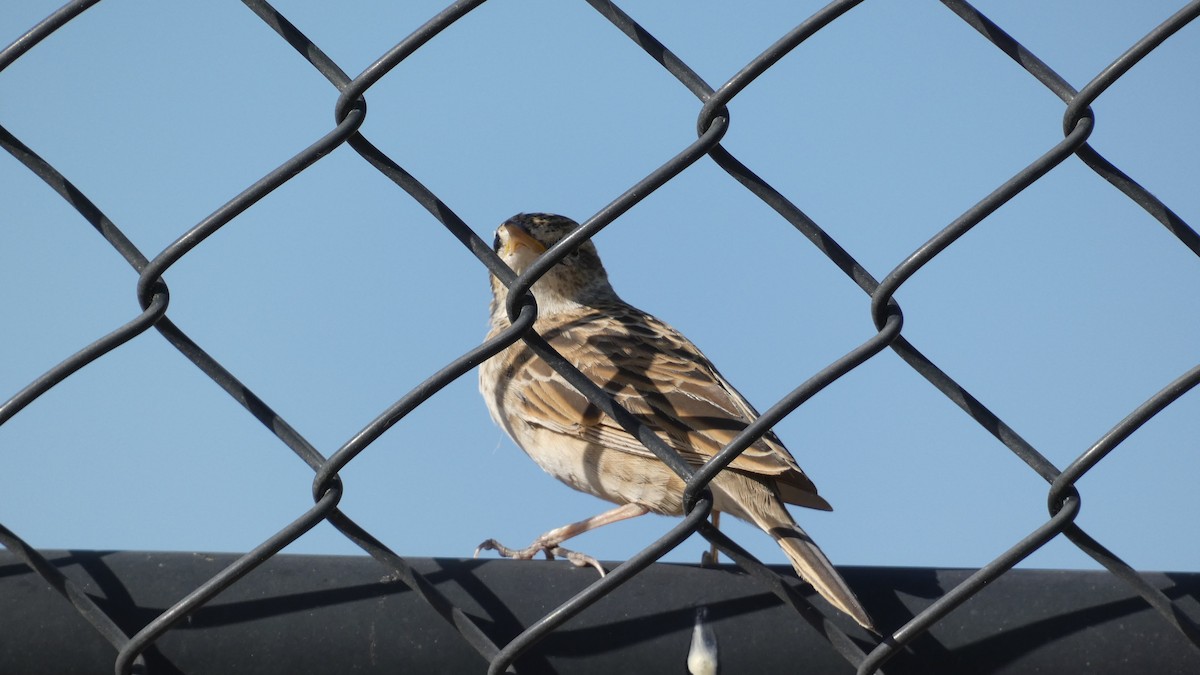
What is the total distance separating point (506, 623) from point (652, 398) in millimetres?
3033

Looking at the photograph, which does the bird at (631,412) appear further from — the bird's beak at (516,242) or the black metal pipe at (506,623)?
the black metal pipe at (506,623)

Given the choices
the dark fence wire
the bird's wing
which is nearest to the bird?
the bird's wing

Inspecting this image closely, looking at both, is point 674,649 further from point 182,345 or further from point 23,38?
point 23,38

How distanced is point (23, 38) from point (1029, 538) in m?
1.69

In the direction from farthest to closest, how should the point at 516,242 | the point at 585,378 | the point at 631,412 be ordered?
the point at 516,242
the point at 631,412
the point at 585,378

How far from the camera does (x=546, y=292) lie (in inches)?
291

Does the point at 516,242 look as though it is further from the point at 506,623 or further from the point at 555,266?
the point at 506,623

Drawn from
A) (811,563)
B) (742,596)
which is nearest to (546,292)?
(811,563)

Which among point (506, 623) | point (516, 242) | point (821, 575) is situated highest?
point (516, 242)

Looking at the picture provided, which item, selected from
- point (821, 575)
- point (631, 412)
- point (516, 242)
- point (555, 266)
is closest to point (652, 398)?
point (631, 412)

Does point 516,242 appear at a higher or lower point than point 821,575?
higher

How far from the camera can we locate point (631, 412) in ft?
15.6

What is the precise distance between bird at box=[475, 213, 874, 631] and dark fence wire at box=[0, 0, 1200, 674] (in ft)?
5.04

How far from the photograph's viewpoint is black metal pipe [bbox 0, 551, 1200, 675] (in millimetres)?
2127
